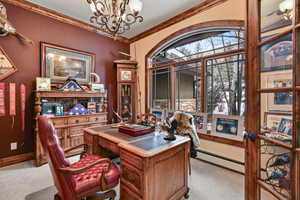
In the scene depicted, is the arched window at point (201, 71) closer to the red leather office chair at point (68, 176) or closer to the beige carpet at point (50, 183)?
the beige carpet at point (50, 183)

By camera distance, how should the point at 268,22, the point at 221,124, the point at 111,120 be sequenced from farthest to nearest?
the point at 111,120, the point at 221,124, the point at 268,22

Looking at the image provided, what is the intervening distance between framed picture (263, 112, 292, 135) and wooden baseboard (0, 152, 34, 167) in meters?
3.97

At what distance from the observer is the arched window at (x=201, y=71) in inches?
103

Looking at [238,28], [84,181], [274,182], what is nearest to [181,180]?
[274,182]

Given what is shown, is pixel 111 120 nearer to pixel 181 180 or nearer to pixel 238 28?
pixel 181 180

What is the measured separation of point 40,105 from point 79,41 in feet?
5.98

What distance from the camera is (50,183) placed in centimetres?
211

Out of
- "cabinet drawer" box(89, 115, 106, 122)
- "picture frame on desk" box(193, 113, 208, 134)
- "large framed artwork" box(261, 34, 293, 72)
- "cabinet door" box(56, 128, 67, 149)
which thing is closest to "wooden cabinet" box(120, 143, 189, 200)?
"large framed artwork" box(261, 34, 293, 72)

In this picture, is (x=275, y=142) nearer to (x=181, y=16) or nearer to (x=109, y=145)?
(x=109, y=145)

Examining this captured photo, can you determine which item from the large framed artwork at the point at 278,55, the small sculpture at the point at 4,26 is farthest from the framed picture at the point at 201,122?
the small sculpture at the point at 4,26

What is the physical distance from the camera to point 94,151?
2082mm

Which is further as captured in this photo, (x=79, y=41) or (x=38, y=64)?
(x=79, y=41)

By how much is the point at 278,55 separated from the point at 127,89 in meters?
3.68

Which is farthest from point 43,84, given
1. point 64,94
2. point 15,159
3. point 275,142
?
point 275,142
